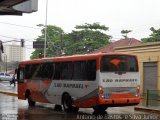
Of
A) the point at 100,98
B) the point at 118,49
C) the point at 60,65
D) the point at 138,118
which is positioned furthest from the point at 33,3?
the point at 118,49

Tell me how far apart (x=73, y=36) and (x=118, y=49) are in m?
44.1

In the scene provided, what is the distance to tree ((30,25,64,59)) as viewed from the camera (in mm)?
86756

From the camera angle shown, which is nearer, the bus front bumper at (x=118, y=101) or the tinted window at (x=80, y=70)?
the bus front bumper at (x=118, y=101)

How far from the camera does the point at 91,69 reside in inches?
741

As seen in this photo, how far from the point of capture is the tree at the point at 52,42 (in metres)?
86.8

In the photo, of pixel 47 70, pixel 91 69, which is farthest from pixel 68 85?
pixel 47 70

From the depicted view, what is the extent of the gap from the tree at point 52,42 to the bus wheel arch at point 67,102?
2526 inches

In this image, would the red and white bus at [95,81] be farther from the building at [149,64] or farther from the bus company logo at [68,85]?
the building at [149,64]

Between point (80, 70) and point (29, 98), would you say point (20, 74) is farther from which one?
point (80, 70)

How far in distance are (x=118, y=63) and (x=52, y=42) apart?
238 ft

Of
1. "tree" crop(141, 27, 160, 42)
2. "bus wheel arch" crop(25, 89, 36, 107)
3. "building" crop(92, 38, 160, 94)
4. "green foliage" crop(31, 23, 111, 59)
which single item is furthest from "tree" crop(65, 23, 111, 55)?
"bus wheel arch" crop(25, 89, 36, 107)

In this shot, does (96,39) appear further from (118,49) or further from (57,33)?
(118,49)

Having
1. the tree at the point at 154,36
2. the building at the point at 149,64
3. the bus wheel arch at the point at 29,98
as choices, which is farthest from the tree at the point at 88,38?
the bus wheel arch at the point at 29,98

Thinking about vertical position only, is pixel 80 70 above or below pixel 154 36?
below
